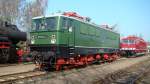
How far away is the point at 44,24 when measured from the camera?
16.5m

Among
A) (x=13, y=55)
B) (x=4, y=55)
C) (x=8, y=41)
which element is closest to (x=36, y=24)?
(x=8, y=41)

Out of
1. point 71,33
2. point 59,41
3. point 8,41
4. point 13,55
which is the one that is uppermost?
point 71,33

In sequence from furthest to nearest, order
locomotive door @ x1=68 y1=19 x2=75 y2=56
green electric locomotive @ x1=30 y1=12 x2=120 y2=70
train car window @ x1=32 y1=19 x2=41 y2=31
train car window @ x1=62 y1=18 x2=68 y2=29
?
train car window @ x1=32 y1=19 x2=41 y2=31 → locomotive door @ x1=68 y1=19 x2=75 y2=56 → train car window @ x1=62 y1=18 x2=68 y2=29 → green electric locomotive @ x1=30 y1=12 x2=120 y2=70

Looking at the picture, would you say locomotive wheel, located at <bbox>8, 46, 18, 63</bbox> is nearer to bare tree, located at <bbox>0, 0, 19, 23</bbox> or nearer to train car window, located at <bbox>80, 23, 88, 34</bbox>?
train car window, located at <bbox>80, 23, 88, 34</bbox>

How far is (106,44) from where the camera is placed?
78.4 feet

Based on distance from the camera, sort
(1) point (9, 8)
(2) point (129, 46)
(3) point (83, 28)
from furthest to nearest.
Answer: (1) point (9, 8) < (2) point (129, 46) < (3) point (83, 28)

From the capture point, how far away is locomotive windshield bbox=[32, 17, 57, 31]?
1612 cm

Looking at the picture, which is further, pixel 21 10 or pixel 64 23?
pixel 21 10

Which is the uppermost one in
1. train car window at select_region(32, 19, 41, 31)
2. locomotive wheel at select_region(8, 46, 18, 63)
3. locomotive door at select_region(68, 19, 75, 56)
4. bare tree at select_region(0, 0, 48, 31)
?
bare tree at select_region(0, 0, 48, 31)

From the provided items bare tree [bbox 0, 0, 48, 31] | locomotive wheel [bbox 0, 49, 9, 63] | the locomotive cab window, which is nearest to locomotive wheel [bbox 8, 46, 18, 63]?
locomotive wheel [bbox 0, 49, 9, 63]

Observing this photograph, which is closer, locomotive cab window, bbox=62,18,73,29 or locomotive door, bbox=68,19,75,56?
locomotive cab window, bbox=62,18,73,29

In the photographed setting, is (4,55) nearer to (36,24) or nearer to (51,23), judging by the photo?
(36,24)

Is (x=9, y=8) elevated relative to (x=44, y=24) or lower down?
elevated

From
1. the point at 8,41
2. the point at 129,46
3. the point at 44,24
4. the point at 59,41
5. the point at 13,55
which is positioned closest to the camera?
the point at 59,41
